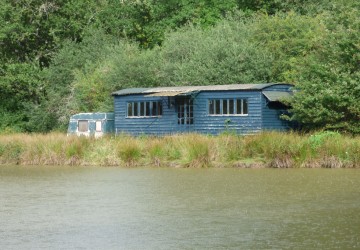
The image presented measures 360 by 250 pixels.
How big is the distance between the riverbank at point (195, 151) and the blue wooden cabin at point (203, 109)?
6.70 m

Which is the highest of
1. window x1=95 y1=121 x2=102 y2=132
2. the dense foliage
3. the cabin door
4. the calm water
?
the dense foliage

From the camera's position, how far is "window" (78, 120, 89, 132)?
4347cm

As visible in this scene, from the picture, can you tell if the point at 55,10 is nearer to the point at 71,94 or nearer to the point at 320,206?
the point at 71,94

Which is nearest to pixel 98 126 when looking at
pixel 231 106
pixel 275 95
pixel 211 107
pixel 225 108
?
pixel 211 107

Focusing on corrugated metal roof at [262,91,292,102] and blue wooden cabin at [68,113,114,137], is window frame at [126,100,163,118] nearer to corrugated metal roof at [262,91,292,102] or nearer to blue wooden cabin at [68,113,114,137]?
blue wooden cabin at [68,113,114,137]

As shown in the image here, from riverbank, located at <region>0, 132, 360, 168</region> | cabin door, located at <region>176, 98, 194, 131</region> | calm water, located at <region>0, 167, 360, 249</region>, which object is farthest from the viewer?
cabin door, located at <region>176, 98, 194, 131</region>

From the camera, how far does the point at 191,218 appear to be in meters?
17.4

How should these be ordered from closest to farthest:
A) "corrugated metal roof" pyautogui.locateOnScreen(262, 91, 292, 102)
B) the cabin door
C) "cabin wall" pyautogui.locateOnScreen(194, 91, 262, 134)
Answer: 1. "corrugated metal roof" pyautogui.locateOnScreen(262, 91, 292, 102)
2. "cabin wall" pyautogui.locateOnScreen(194, 91, 262, 134)
3. the cabin door

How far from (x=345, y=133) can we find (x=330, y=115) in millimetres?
905

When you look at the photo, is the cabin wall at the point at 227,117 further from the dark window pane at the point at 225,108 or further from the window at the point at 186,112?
the window at the point at 186,112

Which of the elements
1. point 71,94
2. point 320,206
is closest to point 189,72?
point 71,94

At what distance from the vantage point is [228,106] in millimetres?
39156

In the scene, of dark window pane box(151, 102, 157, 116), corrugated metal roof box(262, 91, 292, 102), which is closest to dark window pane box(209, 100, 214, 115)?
corrugated metal roof box(262, 91, 292, 102)

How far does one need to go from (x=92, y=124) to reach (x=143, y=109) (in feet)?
9.50
